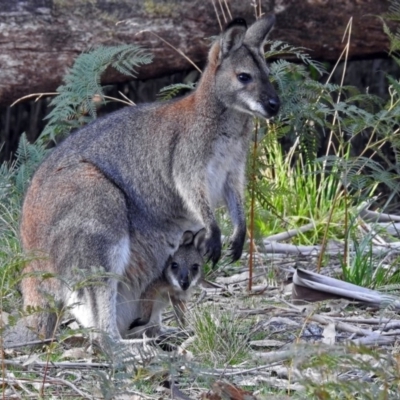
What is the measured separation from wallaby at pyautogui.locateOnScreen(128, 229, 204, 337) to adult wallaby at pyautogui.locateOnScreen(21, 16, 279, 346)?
5 cm

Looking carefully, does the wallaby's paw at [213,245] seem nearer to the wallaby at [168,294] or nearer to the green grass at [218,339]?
the wallaby at [168,294]

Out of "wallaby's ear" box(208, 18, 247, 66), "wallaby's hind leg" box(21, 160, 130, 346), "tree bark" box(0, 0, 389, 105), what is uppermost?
"wallaby's ear" box(208, 18, 247, 66)

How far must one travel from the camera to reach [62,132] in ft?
23.7

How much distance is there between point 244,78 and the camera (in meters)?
5.74

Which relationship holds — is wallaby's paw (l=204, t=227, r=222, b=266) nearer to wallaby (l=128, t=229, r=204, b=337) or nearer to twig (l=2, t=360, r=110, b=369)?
A: wallaby (l=128, t=229, r=204, b=337)

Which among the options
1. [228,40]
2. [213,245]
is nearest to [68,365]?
[213,245]

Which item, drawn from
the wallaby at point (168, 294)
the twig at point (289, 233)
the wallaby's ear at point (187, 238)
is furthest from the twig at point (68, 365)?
the twig at point (289, 233)

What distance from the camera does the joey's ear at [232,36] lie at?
5723mm

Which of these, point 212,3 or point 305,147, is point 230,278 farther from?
point 212,3

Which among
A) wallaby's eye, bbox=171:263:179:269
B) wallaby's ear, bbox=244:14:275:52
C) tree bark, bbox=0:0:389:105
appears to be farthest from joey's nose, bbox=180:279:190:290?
tree bark, bbox=0:0:389:105

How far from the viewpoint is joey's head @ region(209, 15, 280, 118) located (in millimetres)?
5621

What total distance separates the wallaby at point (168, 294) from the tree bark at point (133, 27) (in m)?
2.69

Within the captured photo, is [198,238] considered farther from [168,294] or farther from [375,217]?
[375,217]

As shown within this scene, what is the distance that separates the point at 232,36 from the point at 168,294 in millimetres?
1457
